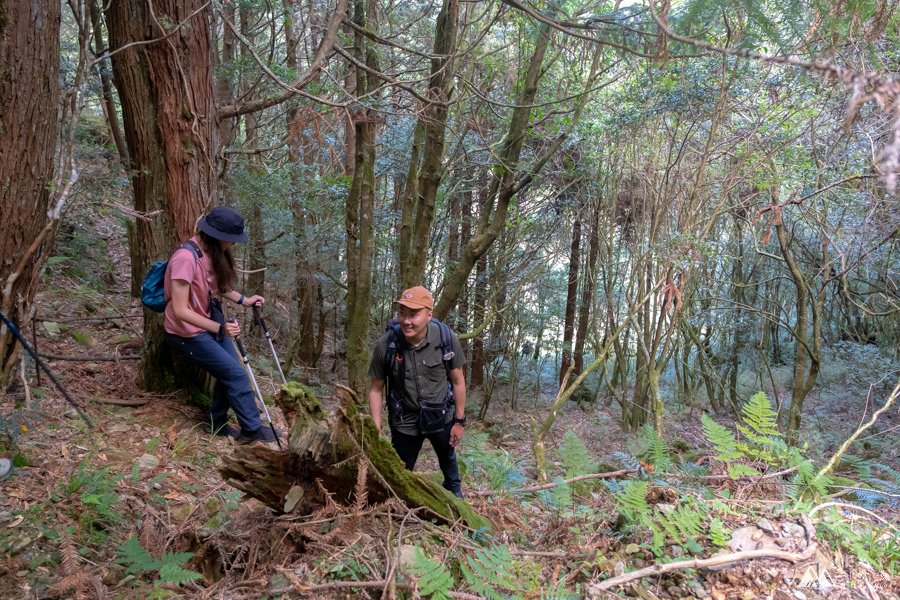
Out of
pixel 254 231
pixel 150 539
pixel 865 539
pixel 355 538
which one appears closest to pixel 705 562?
pixel 865 539

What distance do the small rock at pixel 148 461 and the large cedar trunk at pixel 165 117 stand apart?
49.7 inches

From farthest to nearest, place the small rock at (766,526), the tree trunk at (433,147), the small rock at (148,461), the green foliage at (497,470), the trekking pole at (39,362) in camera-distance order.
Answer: the tree trunk at (433,147), the green foliage at (497,470), the small rock at (148,461), the trekking pole at (39,362), the small rock at (766,526)

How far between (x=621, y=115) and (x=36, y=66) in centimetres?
819

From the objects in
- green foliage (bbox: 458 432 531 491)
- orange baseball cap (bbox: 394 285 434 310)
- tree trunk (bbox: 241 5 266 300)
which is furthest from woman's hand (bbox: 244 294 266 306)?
tree trunk (bbox: 241 5 266 300)

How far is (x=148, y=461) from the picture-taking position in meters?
3.78

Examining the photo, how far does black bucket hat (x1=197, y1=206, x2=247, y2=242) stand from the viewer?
12.7 feet

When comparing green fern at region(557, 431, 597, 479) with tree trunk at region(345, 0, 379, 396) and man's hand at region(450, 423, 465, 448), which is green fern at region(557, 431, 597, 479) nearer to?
man's hand at region(450, 423, 465, 448)

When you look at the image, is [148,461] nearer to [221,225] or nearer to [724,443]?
[221,225]

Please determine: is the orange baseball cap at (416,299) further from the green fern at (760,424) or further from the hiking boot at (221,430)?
the hiking boot at (221,430)

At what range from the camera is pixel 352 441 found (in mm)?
2475

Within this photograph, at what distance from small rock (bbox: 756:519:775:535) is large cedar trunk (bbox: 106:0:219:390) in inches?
192

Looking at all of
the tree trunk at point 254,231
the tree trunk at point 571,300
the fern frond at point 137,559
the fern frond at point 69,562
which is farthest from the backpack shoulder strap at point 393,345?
the tree trunk at point 571,300

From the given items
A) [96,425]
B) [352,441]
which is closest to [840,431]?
[352,441]

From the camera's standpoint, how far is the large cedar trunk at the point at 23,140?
3.57 m
